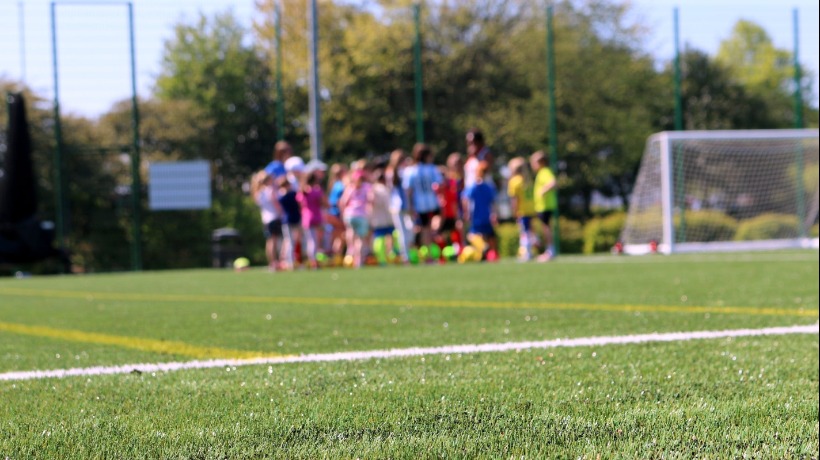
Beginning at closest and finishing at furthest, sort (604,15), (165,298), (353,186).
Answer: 1. (165,298)
2. (353,186)
3. (604,15)

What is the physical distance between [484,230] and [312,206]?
2.80 metres

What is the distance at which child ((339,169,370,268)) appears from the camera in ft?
53.3

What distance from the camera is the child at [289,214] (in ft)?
52.6

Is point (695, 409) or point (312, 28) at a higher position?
point (312, 28)

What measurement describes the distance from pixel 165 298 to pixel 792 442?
7775mm

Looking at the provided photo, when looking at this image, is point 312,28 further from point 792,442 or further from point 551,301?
point 792,442

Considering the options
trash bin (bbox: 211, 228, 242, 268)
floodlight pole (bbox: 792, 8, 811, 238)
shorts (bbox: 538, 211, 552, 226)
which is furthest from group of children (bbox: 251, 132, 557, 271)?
floodlight pole (bbox: 792, 8, 811, 238)

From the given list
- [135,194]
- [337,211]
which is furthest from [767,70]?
[135,194]

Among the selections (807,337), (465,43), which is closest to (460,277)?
(807,337)

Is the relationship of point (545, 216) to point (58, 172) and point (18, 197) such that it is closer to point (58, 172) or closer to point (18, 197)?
point (18, 197)

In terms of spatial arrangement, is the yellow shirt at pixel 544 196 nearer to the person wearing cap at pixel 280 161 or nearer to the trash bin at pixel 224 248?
the person wearing cap at pixel 280 161

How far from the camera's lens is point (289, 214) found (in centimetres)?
1606

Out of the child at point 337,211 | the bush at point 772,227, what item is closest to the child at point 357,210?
the child at point 337,211

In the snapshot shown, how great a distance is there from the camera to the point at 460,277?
39.0 feet
